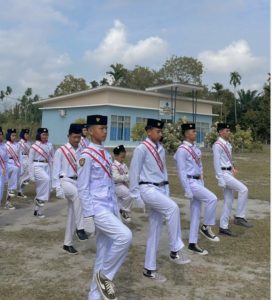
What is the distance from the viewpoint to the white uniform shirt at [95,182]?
4621mm

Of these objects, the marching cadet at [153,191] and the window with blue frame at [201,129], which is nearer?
the marching cadet at [153,191]

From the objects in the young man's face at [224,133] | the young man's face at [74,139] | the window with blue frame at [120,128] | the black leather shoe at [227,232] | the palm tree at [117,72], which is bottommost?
the black leather shoe at [227,232]

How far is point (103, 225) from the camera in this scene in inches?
178

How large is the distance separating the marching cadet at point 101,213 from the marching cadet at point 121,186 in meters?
4.22

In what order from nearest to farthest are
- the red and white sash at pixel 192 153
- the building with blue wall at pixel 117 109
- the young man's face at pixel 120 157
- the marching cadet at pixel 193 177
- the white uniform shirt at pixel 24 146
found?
1. the marching cadet at pixel 193 177
2. the red and white sash at pixel 192 153
3. the young man's face at pixel 120 157
4. the white uniform shirt at pixel 24 146
5. the building with blue wall at pixel 117 109

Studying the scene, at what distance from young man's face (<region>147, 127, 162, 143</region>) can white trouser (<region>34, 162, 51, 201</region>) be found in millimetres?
4355

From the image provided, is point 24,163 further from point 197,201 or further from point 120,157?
point 197,201

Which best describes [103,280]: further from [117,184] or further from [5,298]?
[117,184]

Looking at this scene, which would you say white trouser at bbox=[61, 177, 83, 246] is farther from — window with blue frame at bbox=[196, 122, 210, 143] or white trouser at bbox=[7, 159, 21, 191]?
window with blue frame at bbox=[196, 122, 210, 143]

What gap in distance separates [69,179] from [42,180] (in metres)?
2.72

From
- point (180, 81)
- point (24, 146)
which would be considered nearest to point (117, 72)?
point (180, 81)

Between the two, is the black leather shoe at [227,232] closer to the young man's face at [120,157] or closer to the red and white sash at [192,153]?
the red and white sash at [192,153]

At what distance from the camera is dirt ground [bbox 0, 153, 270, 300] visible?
5.03m

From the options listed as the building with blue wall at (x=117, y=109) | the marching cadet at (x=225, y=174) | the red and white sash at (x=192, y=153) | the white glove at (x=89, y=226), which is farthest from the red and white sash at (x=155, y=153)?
the building with blue wall at (x=117, y=109)
